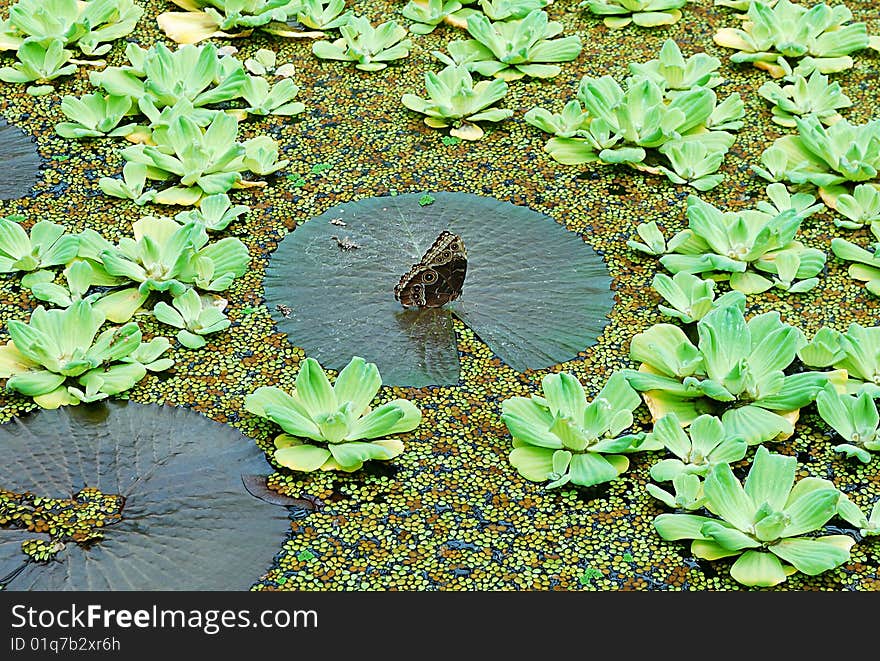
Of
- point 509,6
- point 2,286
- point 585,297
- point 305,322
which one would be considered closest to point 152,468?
point 305,322

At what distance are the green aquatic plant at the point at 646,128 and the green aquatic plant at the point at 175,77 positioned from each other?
739 mm

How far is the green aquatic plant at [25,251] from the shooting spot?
93.2 inches

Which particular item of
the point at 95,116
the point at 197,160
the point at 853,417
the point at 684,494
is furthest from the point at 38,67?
the point at 853,417

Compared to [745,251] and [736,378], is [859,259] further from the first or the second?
[736,378]

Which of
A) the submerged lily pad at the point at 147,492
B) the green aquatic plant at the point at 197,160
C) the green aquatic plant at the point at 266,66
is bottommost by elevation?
the submerged lily pad at the point at 147,492

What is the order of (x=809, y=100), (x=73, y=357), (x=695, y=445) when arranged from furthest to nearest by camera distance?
(x=809, y=100), (x=73, y=357), (x=695, y=445)

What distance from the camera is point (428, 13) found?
333 cm

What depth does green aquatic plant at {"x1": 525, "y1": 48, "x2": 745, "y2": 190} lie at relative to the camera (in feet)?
9.00

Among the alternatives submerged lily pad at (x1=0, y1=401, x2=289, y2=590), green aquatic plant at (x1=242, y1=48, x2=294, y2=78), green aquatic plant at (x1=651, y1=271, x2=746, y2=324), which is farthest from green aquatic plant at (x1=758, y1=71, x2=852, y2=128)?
submerged lily pad at (x1=0, y1=401, x2=289, y2=590)

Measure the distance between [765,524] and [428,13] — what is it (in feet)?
6.58

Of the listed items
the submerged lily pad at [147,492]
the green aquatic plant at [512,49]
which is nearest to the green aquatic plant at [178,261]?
the submerged lily pad at [147,492]

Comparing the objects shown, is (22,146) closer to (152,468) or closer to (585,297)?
(152,468)

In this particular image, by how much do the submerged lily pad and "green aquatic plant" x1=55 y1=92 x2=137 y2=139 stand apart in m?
0.95

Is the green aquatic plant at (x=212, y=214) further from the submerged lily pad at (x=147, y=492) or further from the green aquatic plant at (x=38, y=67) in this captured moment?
the green aquatic plant at (x=38, y=67)
